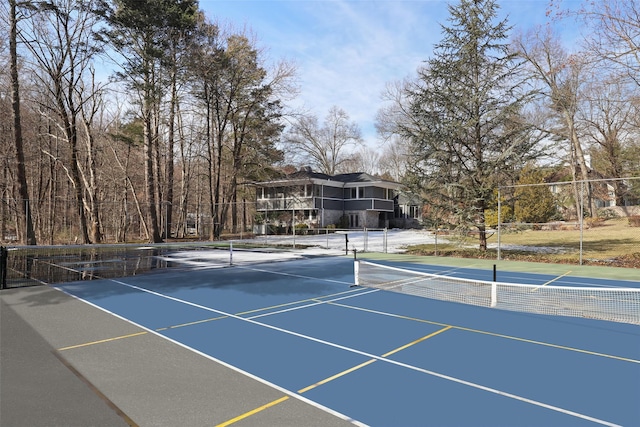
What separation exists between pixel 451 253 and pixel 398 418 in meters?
18.8

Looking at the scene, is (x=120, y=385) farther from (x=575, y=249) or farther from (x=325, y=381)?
(x=575, y=249)

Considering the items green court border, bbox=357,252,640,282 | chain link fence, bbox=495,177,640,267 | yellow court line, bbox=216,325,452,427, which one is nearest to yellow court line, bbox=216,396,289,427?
yellow court line, bbox=216,325,452,427

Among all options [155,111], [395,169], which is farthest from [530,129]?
[395,169]

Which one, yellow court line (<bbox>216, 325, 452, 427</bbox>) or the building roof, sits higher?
the building roof

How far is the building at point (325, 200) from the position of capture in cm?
4506

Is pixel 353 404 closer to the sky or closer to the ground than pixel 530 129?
closer to the ground

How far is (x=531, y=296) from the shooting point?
378 inches

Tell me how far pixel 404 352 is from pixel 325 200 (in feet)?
133

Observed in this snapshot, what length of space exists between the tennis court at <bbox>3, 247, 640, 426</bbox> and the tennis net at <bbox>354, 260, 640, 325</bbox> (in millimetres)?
414

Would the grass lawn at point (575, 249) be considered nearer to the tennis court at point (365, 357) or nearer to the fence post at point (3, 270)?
the tennis court at point (365, 357)

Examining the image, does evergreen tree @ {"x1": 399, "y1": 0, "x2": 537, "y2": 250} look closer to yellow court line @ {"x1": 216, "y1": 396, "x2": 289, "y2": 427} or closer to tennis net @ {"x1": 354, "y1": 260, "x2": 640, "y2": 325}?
tennis net @ {"x1": 354, "y1": 260, "x2": 640, "y2": 325}

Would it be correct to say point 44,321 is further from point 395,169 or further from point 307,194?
point 395,169

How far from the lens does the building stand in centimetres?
4506

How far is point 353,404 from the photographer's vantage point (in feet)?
13.2
